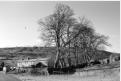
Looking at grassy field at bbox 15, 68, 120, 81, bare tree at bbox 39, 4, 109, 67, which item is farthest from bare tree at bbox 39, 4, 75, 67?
grassy field at bbox 15, 68, 120, 81

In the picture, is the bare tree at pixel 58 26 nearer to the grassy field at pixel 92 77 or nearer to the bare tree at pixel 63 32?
the bare tree at pixel 63 32

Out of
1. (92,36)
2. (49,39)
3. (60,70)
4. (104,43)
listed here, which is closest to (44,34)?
(49,39)

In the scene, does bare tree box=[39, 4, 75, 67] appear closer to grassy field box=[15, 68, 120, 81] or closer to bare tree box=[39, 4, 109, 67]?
bare tree box=[39, 4, 109, 67]

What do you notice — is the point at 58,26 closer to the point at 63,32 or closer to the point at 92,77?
the point at 63,32

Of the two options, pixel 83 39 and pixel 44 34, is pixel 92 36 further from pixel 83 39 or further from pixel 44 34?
pixel 44 34

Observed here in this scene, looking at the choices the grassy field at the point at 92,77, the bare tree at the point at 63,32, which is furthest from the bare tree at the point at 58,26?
the grassy field at the point at 92,77

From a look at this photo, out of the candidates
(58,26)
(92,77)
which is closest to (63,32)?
(58,26)

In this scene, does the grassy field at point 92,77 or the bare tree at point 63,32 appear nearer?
the grassy field at point 92,77

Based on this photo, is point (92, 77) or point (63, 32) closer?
point (92, 77)

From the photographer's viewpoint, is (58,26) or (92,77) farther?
(58,26)

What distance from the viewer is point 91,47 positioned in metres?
36.2

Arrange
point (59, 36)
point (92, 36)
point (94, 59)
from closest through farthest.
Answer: point (59, 36)
point (92, 36)
point (94, 59)

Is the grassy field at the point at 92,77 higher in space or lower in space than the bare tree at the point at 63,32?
lower

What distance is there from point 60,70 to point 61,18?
1031 centimetres
